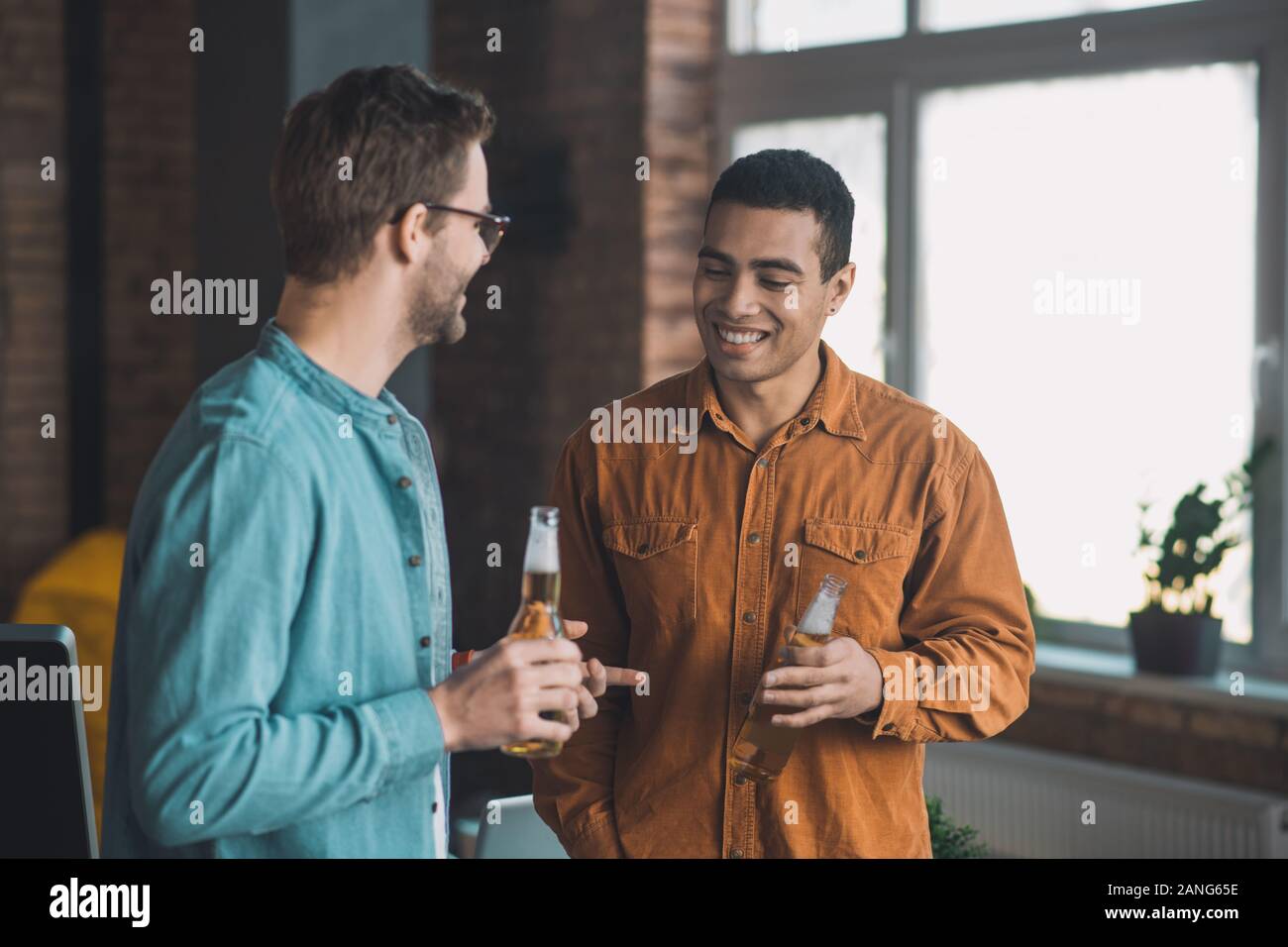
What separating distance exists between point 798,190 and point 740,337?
0.61 ft

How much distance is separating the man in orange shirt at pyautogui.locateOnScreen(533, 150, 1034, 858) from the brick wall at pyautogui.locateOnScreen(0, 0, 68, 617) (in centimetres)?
402

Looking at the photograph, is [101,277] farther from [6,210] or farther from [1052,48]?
[1052,48]

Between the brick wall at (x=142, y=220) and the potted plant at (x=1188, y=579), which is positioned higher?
the brick wall at (x=142, y=220)

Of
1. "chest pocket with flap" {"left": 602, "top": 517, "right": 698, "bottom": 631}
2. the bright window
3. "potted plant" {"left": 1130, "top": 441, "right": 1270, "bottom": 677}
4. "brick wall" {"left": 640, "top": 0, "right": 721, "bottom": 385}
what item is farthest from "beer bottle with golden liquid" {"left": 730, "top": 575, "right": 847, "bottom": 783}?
"brick wall" {"left": 640, "top": 0, "right": 721, "bottom": 385}

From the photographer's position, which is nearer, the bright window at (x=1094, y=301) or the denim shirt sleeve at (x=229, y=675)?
the denim shirt sleeve at (x=229, y=675)

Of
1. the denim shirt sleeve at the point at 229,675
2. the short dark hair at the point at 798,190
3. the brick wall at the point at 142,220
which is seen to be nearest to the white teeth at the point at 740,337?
the short dark hair at the point at 798,190

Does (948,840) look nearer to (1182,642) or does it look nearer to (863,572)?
(863,572)

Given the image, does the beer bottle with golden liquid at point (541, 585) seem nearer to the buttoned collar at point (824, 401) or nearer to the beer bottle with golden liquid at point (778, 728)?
the beer bottle with golden liquid at point (778, 728)

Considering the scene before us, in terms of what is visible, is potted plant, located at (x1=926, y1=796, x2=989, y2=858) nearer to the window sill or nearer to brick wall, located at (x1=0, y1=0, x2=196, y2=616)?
the window sill

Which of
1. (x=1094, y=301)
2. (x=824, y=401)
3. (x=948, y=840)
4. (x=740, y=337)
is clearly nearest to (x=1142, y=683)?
(x=1094, y=301)

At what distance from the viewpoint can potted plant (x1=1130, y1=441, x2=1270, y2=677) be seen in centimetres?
343

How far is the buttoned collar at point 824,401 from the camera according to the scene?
5.70 feet

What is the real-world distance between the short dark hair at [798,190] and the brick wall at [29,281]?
411cm

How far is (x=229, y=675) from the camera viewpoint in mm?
1143
